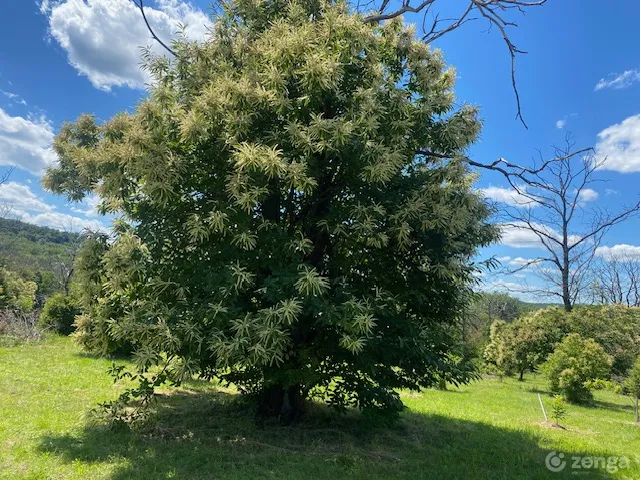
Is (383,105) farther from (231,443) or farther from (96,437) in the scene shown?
(96,437)

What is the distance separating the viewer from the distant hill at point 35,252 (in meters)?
23.6

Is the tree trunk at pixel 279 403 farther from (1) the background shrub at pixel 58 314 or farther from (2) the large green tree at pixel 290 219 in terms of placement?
(1) the background shrub at pixel 58 314

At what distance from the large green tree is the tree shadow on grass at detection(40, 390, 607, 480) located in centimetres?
63

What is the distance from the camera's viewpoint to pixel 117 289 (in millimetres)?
5066

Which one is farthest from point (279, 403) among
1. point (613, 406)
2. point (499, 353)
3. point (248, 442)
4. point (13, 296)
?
point (13, 296)

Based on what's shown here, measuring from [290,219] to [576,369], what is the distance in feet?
33.8

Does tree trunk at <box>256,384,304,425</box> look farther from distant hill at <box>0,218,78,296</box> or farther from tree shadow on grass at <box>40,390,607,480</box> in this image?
distant hill at <box>0,218,78,296</box>

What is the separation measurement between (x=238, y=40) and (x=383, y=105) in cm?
217

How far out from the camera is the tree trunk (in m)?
6.35

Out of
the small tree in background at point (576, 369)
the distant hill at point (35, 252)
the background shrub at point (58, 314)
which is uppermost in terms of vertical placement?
the distant hill at point (35, 252)

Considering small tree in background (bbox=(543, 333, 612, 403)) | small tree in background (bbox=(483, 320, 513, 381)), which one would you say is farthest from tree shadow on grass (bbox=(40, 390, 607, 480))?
small tree in background (bbox=(483, 320, 513, 381))

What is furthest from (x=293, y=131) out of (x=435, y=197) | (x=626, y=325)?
(x=626, y=325)

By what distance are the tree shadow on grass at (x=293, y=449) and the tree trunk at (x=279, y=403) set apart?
179 millimetres

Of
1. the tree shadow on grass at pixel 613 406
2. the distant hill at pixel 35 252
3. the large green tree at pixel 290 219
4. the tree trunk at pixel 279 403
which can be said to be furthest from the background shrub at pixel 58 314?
the tree shadow on grass at pixel 613 406
